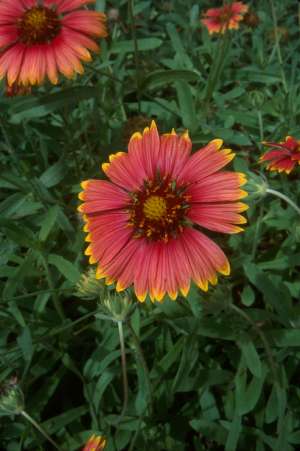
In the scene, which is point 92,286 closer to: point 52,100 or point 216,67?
point 52,100

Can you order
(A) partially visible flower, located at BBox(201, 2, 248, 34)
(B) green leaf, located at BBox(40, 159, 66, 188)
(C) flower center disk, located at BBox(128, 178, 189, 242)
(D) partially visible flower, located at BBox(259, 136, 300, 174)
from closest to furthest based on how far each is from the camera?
(C) flower center disk, located at BBox(128, 178, 189, 242) < (D) partially visible flower, located at BBox(259, 136, 300, 174) < (B) green leaf, located at BBox(40, 159, 66, 188) < (A) partially visible flower, located at BBox(201, 2, 248, 34)

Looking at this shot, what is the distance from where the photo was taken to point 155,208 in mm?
1204

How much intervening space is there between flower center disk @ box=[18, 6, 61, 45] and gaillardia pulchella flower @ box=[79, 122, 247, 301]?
1.68ft

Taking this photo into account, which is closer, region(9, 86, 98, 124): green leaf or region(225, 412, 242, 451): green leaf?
region(225, 412, 242, 451): green leaf

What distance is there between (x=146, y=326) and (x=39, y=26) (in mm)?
964

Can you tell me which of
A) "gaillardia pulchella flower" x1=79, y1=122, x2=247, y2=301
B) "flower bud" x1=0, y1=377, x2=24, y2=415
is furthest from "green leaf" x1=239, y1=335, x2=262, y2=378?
"flower bud" x1=0, y1=377, x2=24, y2=415

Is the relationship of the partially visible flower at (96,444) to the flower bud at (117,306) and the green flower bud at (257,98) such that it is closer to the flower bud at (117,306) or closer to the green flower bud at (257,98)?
the flower bud at (117,306)

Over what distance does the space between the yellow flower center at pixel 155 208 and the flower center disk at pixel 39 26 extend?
653mm

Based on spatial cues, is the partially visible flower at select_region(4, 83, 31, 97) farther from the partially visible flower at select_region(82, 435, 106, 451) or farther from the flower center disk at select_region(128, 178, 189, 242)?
the partially visible flower at select_region(82, 435, 106, 451)

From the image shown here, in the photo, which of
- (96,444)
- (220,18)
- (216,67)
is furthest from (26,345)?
(220,18)

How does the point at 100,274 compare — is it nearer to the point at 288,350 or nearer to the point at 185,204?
the point at 185,204

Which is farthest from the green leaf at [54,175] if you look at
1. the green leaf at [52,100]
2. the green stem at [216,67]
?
the green stem at [216,67]

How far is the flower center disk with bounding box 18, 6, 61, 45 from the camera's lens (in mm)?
1509

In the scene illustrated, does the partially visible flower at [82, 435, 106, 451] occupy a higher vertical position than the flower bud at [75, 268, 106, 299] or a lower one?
lower
